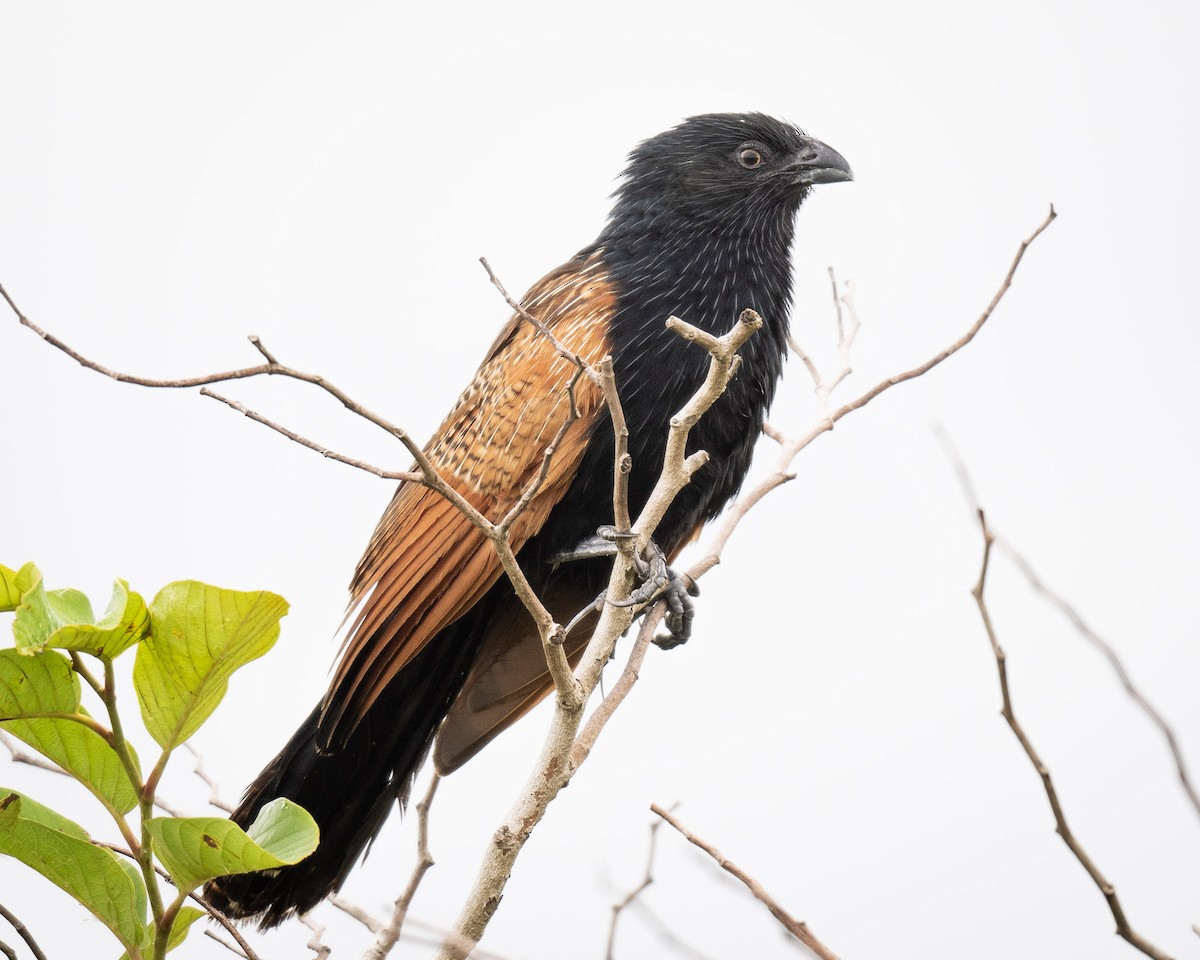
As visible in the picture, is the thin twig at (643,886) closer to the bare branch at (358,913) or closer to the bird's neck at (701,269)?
the bare branch at (358,913)

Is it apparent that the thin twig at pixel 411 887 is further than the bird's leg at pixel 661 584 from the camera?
No

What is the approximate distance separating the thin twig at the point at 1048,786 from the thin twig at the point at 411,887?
2.70 ft

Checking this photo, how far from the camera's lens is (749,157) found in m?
3.59

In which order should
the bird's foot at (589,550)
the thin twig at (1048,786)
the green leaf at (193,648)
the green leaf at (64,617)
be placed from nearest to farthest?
the thin twig at (1048,786), the green leaf at (64,617), the green leaf at (193,648), the bird's foot at (589,550)

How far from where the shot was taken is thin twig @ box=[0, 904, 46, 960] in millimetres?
1497

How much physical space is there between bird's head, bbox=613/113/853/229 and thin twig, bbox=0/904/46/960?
7.93 ft

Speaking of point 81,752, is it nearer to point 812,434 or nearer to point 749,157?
point 812,434

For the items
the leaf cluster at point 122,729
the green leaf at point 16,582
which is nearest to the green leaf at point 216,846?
the leaf cluster at point 122,729

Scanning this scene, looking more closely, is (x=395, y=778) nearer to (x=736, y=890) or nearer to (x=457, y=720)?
(x=457, y=720)

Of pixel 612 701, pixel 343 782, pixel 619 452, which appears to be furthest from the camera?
pixel 343 782

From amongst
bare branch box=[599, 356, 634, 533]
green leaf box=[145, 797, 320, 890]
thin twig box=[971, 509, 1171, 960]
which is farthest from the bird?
thin twig box=[971, 509, 1171, 960]

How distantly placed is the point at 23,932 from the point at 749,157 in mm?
2747

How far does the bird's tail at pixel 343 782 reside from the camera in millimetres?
2387

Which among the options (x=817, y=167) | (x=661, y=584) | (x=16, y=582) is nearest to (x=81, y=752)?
(x=16, y=582)
